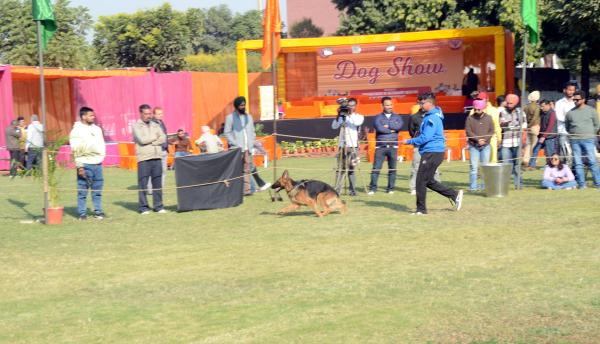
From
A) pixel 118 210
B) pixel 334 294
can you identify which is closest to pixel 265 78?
pixel 118 210

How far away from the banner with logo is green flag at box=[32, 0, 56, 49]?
18.1 m

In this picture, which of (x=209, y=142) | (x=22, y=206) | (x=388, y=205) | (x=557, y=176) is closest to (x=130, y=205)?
(x=209, y=142)

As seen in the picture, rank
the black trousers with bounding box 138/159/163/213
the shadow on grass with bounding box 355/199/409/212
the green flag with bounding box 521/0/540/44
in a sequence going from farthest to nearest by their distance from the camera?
the green flag with bounding box 521/0/540/44 < the black trousers with bounding box 138/159/163/213 < the shadow on grass with bounding box 355/199/409/212

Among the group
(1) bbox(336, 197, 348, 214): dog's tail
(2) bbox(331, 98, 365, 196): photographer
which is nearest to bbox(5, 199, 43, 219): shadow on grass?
(1) bbox(336, 197, 348, 214): dog's tail

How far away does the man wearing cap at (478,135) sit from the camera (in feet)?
55.1

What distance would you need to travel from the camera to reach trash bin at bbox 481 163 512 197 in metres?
15.9

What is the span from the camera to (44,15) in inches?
573

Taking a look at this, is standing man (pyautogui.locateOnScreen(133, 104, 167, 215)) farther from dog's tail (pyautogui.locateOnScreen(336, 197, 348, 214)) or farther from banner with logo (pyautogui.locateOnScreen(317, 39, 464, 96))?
banner with logo (pyautogui.locateOnScreen(317, 39, 464, 96))

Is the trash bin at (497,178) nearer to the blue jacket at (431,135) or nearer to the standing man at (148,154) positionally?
the blue jacket at (431,135)

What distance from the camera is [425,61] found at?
31766mm

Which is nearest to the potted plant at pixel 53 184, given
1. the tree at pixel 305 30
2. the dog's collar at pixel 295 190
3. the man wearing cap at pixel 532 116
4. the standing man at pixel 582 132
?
the dog's collar at pixel 295 190

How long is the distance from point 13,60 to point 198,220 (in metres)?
27.3

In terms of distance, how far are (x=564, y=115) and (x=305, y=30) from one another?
49429 millimetres

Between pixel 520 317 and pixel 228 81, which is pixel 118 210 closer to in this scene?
pixel 520 317
